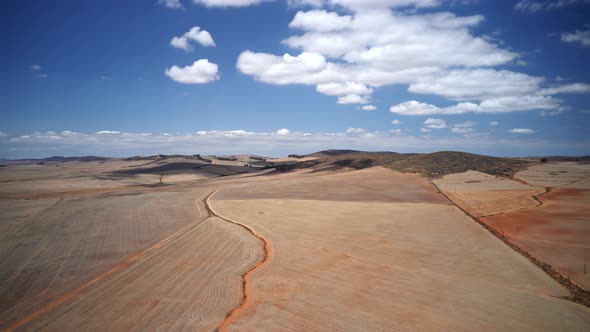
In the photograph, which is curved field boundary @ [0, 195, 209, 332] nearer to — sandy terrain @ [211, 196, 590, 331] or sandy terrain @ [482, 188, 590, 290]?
sandy terrain @ [211, 196, 590, 331]

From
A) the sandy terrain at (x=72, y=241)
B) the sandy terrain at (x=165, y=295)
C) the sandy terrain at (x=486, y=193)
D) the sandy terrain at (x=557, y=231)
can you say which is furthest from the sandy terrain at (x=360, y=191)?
the sandy terrain at (x=165, y=295)

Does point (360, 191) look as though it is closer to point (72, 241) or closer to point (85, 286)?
point (72, 241)

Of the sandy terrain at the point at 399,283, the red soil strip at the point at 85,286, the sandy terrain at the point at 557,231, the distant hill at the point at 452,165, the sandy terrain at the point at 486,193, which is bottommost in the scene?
the red soil strip at the point at 85,286

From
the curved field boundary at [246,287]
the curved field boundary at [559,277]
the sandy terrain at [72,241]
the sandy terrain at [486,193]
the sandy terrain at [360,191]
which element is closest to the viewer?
the curved field boundary at [246,287]

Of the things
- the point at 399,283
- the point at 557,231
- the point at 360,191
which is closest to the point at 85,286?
the point at 399,283

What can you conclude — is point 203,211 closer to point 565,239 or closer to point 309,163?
point 565,239

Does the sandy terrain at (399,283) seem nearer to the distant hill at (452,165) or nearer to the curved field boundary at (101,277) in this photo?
the curved field boundary at (101,277)

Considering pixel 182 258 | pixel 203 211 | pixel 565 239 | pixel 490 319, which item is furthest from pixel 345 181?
pixel 490 319

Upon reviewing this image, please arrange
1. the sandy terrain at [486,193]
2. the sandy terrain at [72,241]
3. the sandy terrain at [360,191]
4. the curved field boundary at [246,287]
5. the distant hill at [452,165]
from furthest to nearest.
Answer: the distant hill at [452,165] → the sandy terrain at [360,191] → the sandy terrain at [486,193] → the sandy terrain at [72,241] → the curved field boundary at [246,287]
